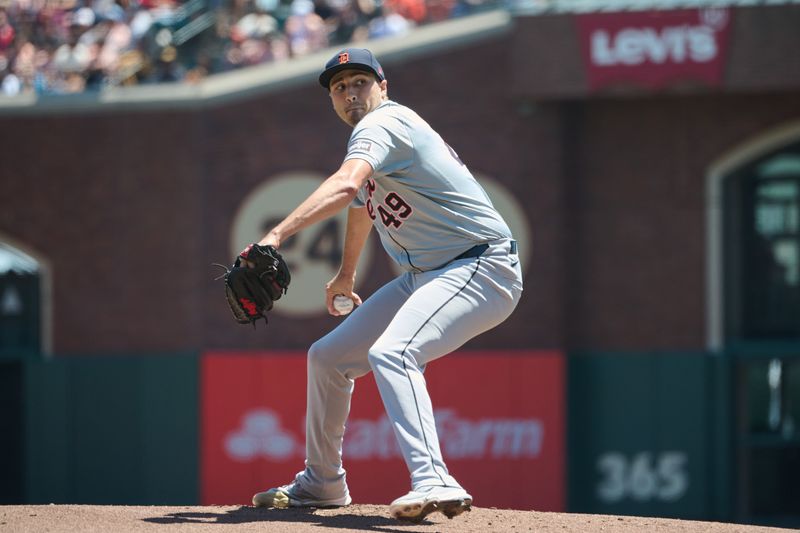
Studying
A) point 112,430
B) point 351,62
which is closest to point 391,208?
point 351,62

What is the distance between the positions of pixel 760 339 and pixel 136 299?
22.6 ft

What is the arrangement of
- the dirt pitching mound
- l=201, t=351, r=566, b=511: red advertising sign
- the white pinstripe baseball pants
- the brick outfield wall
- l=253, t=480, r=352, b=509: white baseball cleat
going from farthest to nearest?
the brick outfield wall
l=201, t=351, r=566, b=511: red advertising sign
l=253, t=480, r=352, b=509: white baseball cleat
the dirt pitching mound
the white pinstripe baseball pants

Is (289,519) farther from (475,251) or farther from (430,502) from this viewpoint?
(475,251)

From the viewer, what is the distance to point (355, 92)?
18.7 ft

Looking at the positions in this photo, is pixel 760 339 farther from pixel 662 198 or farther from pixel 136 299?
pixel 136 299

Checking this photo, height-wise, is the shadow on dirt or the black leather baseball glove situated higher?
the black leather baseball glove

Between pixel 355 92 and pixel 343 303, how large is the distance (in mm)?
1061

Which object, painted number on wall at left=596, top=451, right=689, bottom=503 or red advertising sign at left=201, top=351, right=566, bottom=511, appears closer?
red advertising sign at left=201, top=351, right=566, bottom=511

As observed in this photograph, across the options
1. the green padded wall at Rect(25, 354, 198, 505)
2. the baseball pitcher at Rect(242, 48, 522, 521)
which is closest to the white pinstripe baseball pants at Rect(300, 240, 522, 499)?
the baseball pitcher at Rect(242, 48, 522, 521)

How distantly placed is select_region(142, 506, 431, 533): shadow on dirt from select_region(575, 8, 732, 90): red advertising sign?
8867 mm

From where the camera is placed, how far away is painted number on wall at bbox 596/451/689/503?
14.3m

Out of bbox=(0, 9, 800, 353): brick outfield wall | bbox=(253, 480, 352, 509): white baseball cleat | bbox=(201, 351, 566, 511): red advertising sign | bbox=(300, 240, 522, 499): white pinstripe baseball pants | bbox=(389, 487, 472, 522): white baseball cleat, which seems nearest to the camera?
bbox=(389, 487, 472, 522): white baseball cleat

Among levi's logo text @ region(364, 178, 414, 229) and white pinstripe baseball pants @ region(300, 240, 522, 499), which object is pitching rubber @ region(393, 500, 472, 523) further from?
levi's logo text @ region(364, 178, 414, 229)

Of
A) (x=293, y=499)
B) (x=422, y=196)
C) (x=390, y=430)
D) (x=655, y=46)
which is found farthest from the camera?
(x=390, y=430)
